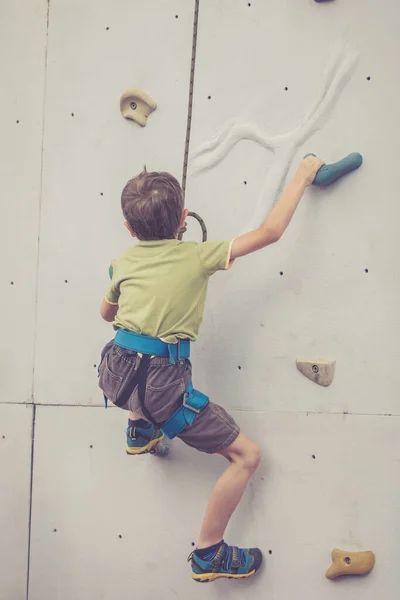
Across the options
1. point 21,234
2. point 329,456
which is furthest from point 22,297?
point 329,456

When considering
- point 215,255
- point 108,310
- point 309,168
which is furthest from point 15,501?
point 309,168

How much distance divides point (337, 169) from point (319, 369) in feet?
1.65

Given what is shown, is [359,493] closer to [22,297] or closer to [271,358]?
[271,358]

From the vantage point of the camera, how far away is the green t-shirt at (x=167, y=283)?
188cm

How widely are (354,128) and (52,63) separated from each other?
3.15 ft

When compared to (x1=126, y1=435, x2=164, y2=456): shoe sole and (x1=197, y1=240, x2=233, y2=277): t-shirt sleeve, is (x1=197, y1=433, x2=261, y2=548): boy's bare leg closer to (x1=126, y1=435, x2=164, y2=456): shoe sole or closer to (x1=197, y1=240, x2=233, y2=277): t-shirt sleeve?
(x1=126, y1=435, x2=164, y2=456): shoe sole

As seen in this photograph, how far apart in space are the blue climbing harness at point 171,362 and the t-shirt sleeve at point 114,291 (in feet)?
0.38

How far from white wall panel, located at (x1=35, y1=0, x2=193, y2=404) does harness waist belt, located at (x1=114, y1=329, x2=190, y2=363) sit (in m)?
0.45

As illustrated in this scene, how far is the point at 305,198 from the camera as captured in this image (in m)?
2.09

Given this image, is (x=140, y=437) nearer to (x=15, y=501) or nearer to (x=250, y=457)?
(x=250, y=457)

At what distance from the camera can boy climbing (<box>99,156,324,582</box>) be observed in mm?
1872

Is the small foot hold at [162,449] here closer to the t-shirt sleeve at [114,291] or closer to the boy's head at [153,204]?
the t-shirt sleeve at [114,291]

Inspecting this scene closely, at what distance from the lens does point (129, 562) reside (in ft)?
7.48

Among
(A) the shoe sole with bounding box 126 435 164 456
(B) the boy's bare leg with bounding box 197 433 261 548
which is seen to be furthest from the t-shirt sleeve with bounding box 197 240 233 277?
(A) the shoe sole with bounding box 126 435 164 456
